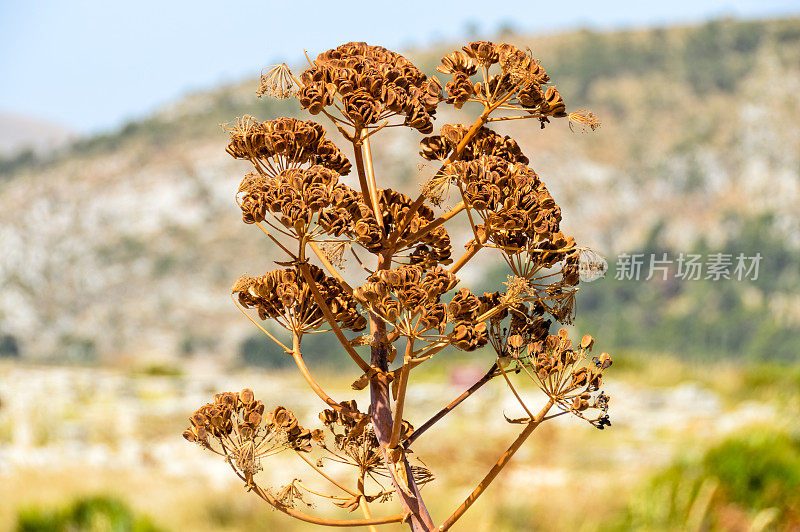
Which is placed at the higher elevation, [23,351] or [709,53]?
[709,53]

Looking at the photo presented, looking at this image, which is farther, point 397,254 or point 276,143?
point 397,254

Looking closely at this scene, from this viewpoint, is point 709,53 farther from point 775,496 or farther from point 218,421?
point 218,421

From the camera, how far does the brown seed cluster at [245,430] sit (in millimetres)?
1095

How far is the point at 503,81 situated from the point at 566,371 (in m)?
0.40

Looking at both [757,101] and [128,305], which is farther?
[757,101]

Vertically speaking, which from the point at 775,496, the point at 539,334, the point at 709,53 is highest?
the point at 709,53

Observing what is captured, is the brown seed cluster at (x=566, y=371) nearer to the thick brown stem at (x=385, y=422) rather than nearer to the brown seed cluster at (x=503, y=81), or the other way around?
the thick brown stem at (x=385, y=422)

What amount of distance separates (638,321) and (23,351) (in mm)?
37735

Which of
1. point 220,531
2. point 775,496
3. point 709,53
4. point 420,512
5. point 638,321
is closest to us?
point 420,512

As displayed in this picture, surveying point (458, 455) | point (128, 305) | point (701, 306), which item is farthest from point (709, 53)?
point (458, 455)

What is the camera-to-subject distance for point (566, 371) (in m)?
1.11

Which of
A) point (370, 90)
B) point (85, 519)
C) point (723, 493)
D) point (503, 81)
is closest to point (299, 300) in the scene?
point (370, 90)

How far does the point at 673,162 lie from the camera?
5678 cm

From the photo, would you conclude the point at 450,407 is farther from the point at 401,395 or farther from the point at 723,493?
the point at 723,493
